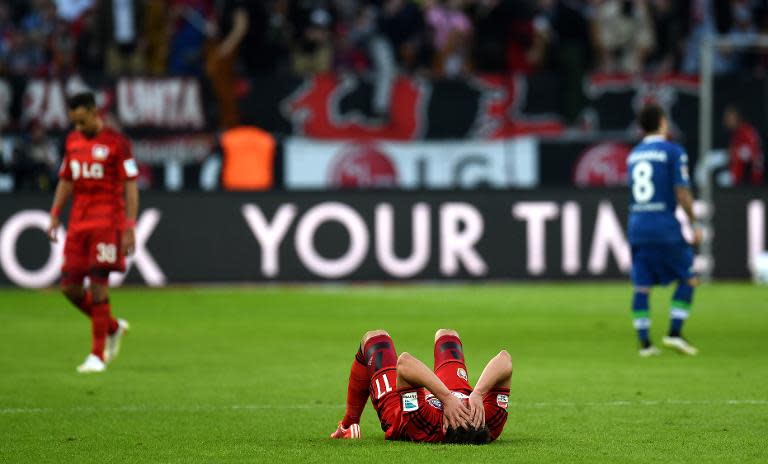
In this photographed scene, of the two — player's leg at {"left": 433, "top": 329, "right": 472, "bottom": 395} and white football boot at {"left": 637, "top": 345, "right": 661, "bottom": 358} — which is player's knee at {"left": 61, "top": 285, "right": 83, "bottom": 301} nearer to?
white football boot at {"left": 637, "top": 345, "right": 661, "bottom": 358}

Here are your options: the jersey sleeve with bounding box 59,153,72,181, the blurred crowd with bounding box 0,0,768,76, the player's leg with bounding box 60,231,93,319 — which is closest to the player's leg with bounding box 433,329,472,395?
the player's leg with bounding box 60,231,93,319

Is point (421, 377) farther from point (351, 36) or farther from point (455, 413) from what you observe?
point (351, 36)

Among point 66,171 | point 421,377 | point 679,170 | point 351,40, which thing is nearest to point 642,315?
point 679,170

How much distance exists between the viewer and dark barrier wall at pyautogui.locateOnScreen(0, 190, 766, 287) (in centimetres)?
2148

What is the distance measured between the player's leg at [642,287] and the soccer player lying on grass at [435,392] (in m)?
5.21

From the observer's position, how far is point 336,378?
11.9 meters

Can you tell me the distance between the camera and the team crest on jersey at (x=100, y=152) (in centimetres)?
1240

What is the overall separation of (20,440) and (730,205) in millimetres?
14889

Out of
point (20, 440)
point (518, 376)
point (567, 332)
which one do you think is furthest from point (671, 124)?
point (20, 440)

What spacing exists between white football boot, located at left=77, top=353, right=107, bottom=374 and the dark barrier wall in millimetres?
8836

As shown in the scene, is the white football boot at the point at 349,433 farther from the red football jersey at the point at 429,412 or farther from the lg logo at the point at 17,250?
the lg logo at the point at 17,250

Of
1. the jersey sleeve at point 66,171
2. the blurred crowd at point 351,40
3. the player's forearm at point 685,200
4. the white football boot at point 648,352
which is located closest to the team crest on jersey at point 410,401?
the jersey sleeve at point 66,171

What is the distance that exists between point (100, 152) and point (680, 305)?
4.86 meters

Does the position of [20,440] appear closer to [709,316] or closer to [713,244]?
[709,316]
